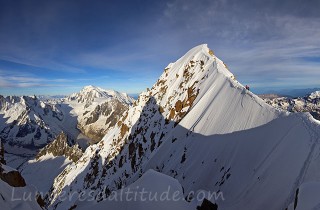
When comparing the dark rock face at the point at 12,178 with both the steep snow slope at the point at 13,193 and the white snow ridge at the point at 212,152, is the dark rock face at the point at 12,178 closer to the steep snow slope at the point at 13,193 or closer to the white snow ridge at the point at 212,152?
the steep snow slope at the point at 13,193

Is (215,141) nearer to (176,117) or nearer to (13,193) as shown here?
(176,117)

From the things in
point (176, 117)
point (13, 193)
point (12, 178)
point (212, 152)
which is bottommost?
point (13, 193)

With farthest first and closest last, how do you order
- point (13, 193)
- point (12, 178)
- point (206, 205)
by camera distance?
point (12, 178)
point (13, 193)
point (206, 205)

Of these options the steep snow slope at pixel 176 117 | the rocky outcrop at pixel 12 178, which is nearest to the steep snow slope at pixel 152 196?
the rocky outcrop at pixel 12 178

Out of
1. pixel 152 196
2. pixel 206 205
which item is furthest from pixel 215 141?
pixel 152 196

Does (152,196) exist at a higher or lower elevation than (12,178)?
higher

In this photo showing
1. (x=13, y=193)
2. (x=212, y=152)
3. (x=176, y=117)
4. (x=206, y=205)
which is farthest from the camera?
(x=176, y=117)

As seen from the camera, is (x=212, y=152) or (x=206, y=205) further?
(x=212, y=152)

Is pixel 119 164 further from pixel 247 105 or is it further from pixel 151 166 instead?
pixel 247 105
